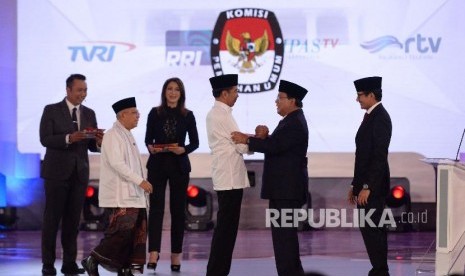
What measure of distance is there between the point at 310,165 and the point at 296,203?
4.14 metres

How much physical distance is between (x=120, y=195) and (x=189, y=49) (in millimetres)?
4109

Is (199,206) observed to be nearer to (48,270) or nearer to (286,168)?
(48,270)

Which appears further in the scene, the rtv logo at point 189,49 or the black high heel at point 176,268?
the rtv logo at point 189,49

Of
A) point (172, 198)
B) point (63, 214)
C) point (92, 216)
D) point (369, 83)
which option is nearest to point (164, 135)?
point (172, 198)

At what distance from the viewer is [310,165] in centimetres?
1041

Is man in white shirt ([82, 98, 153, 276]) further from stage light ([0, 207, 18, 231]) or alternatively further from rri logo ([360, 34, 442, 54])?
stage light ([0, 207, 18, 231])

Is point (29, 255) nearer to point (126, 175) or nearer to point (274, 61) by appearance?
point (126, 175)

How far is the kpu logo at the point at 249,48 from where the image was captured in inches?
402

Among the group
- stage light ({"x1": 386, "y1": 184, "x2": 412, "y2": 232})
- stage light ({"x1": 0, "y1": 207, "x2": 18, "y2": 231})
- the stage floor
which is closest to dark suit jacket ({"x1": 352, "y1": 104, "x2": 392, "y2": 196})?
the stage floor

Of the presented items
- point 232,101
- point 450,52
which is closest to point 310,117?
point 450,52

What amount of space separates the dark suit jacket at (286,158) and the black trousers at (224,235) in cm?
27

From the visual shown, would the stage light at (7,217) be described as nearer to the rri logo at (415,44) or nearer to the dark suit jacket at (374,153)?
the rri logo at (415,44)

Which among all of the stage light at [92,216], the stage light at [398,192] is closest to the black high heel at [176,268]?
the stage light at [92,216]

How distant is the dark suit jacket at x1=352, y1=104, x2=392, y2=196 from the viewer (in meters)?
6.28
